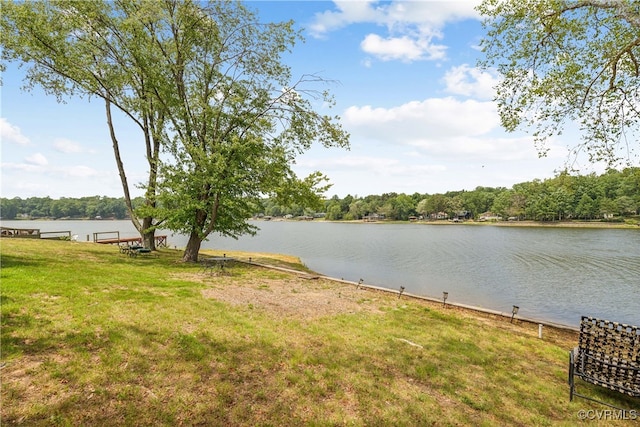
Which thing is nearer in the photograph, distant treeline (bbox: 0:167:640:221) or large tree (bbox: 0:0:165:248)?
large tree (bbox: 0:0:165:248)

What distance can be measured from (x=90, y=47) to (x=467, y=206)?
467 feet

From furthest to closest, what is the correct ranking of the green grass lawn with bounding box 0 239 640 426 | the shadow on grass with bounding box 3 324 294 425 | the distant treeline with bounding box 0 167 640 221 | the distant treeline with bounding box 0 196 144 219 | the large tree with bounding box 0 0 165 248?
the distant treeline with bounding box 0 196 144 219 → the distant treeline with bounding box 0 167 640 221 → the large tree with bounding box 0 0 165 248 → the green grass lawn with bounding box 0 239 640 426 → the shadow on grass with bounding box 3 324 294 425

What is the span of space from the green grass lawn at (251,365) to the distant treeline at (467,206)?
78496mm

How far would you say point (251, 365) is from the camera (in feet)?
19.3

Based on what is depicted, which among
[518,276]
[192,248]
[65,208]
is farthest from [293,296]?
[65,208]

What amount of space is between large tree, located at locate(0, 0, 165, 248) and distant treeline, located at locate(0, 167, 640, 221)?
75.8m

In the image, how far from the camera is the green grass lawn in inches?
176

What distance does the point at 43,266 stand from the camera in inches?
465

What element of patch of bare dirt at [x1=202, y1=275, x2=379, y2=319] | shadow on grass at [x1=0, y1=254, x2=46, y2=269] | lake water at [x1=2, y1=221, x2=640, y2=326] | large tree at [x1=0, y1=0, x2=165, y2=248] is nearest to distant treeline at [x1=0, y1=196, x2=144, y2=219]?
lake water at [x1=2, y1=221, x2=640, y2=326]

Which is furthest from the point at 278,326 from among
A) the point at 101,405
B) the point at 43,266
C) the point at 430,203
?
the point at 430,203

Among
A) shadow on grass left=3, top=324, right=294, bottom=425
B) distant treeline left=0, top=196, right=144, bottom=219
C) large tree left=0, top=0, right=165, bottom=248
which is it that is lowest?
shadow on grass left=3, top=324, right=294, bottom=425

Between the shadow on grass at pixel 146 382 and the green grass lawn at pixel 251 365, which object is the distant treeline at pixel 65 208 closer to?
the green grass lawn at pixel 251 365

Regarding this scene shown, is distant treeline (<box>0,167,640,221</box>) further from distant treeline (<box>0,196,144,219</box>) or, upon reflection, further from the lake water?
the lake water

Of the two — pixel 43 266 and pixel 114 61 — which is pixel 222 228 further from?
pixel 114 61
